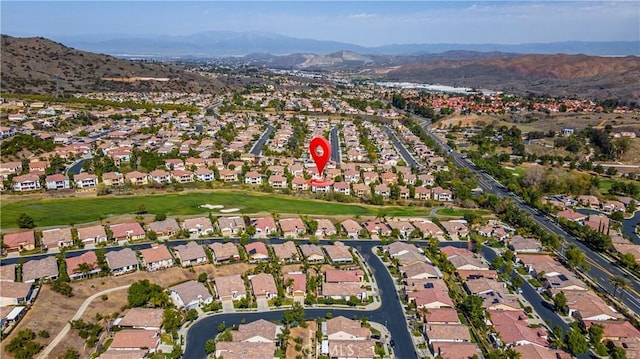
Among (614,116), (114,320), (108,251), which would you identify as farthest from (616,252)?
(614,116)

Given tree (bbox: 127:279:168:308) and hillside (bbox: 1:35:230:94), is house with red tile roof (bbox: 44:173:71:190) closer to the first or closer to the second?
tree (bbox: 127:279:168:308)

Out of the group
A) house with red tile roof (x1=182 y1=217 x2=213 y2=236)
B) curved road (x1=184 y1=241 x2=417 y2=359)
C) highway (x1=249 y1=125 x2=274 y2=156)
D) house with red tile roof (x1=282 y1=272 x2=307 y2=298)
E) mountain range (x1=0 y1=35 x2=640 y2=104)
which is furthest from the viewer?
mountain range (x1=0 y1=35 x2=640 y2=104)

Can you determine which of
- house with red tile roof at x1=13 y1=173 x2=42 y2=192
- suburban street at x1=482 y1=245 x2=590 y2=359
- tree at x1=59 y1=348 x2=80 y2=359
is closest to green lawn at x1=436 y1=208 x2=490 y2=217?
suburban street at x1=482 y1=245 x2=590 y2=359

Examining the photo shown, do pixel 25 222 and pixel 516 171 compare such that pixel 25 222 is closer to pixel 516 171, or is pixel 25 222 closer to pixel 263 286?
pixel 263 286

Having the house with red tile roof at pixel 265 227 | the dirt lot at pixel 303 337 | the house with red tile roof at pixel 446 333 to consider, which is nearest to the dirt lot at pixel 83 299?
the house with red tile roof at pixel 265 227

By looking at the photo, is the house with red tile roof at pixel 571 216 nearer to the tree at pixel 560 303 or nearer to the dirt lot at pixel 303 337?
the tree at pixel 560 303

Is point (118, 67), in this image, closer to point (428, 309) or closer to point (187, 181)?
point (187, 181)
